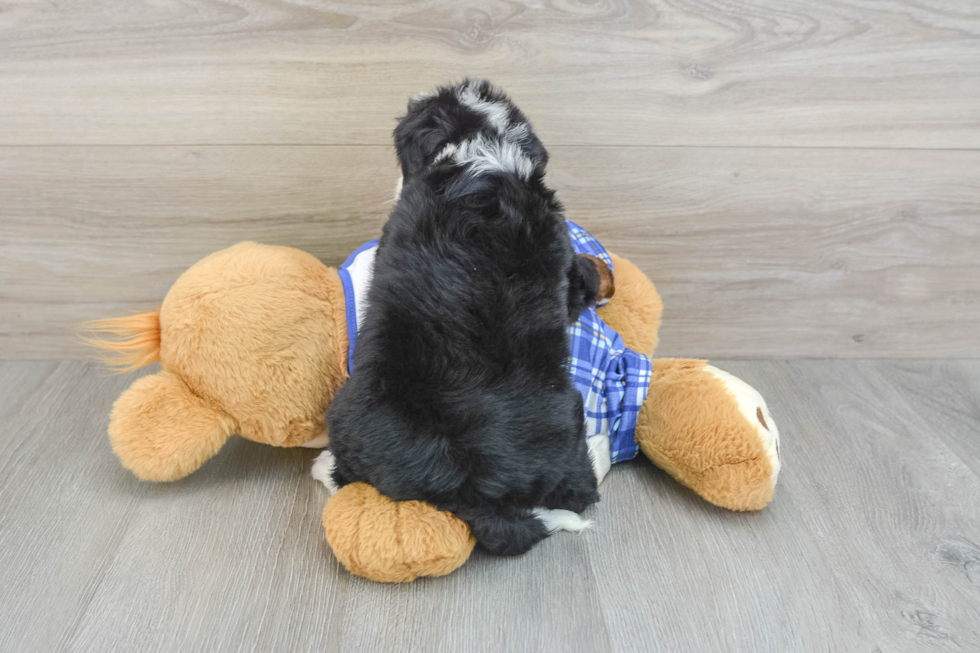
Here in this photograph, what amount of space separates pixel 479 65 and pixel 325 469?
0.54m

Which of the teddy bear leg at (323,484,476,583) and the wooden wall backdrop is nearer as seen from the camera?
the teddy bear leg at (323,484,476,583)

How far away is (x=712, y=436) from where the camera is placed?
719 millimetres

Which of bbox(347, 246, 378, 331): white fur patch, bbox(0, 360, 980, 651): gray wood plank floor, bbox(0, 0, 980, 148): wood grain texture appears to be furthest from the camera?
bbox(0, 0, 980, 148): wood grain texture

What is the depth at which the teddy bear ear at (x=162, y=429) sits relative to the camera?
69 cm

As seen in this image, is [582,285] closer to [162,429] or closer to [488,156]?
[488,156]

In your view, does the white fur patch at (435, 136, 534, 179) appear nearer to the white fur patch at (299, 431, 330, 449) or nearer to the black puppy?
the black puppy

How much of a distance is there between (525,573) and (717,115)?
649 mm

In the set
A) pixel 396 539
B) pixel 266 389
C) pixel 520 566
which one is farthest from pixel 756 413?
pixel 266 389

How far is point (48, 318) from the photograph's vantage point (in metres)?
1.00

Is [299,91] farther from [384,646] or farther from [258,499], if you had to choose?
[384,646]

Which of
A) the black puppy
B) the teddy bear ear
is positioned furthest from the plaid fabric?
the teddy bear ear

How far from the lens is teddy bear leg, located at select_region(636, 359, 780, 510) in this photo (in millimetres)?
703

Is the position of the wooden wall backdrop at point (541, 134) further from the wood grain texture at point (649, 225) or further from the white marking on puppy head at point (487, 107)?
the white marking on puppy head at point (487, 107)

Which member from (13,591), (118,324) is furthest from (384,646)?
(118,324)
